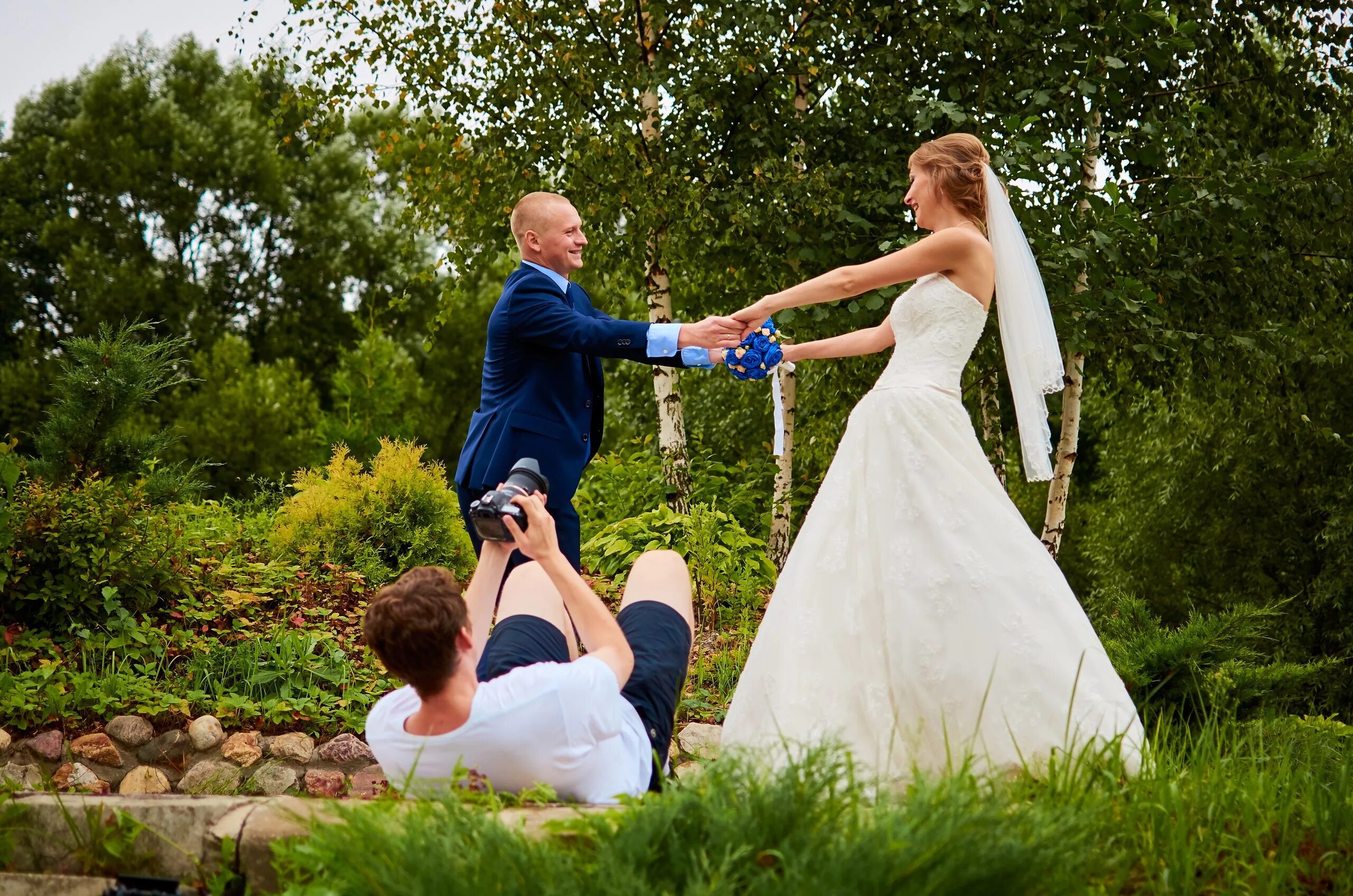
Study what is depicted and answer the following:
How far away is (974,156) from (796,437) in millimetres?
6945

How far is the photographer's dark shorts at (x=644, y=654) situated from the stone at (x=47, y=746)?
2.39 meters

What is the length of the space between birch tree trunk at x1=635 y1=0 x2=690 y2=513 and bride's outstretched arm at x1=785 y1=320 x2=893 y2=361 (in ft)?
9.90

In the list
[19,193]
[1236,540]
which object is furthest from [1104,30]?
[19,193]

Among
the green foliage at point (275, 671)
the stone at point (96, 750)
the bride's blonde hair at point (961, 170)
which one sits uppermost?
the bride's blonde hair at point (961, 170)

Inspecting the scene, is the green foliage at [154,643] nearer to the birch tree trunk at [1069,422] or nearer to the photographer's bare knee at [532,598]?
the photographer's bare knee at [532,598]

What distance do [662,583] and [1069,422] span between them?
16.7 ft

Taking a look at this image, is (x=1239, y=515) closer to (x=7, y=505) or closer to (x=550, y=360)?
(x=550, y=360)

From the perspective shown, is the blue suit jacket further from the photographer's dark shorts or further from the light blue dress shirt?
the photographer's dark shorts

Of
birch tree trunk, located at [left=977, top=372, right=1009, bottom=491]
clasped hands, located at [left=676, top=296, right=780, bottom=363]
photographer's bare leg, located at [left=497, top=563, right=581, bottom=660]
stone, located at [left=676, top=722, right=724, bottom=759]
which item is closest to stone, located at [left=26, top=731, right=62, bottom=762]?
photographer's bare leg, located at [left=497, top=563, right=581, bottom=660]

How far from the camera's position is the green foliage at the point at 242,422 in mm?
16344

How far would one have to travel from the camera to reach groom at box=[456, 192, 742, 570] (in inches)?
153

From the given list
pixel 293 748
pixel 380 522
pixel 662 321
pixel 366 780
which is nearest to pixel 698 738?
pixel 366 780

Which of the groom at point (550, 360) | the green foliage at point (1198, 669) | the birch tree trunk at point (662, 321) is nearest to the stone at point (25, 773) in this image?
the groom at point (550, 360)

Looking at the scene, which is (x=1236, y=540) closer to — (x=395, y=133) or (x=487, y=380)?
(x=395, y=133)
